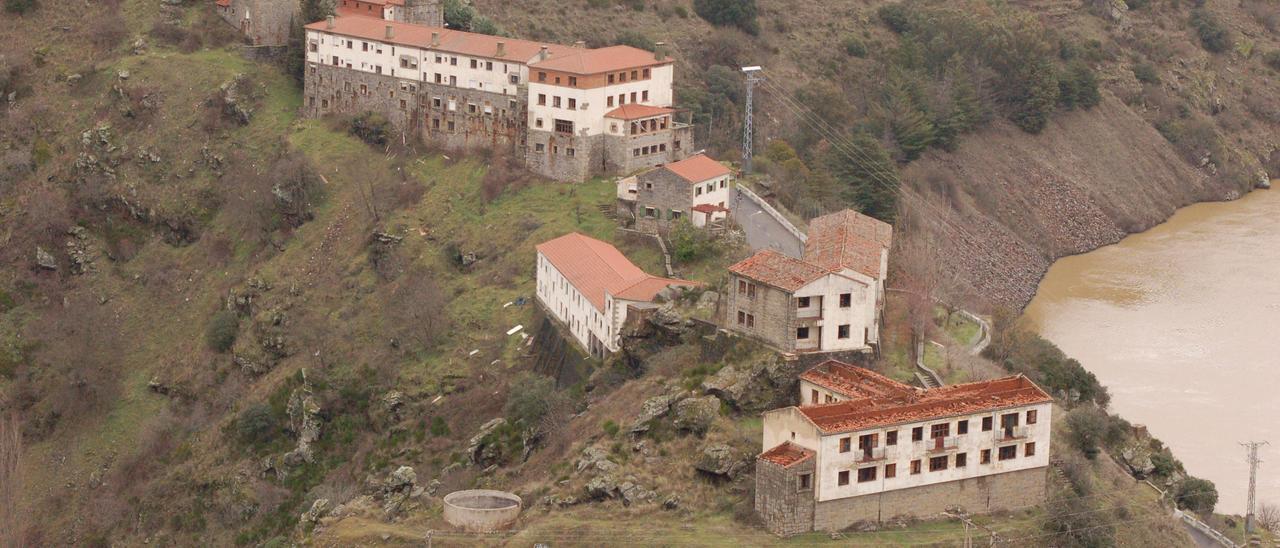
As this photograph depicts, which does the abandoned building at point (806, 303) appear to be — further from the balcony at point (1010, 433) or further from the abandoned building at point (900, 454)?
the balcony at point (1010, 433)

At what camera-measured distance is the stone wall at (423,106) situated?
82188mm

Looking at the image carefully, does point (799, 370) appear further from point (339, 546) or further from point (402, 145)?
point (402, 145)

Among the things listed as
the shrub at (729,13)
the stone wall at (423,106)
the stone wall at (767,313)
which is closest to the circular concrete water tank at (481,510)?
the stone wall at (767,313)

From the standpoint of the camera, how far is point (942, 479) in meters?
54.8

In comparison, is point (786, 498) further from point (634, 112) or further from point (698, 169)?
point (634, 112)

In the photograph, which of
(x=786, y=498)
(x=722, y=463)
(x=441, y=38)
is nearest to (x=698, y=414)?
(x=722, y=463)

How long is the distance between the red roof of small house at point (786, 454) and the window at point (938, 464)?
335 cm

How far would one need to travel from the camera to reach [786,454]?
5384 centimetres

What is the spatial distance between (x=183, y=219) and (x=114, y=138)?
5.89 metres

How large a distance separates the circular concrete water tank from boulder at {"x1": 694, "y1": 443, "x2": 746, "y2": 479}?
4.97 metres

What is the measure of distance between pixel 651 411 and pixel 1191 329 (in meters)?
36.0

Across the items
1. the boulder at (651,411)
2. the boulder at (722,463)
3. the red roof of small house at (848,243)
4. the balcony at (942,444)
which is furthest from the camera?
the red roof of small house at (848,243)

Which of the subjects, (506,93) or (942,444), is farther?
(506,93)

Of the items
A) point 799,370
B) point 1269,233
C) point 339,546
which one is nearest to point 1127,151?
point 1269,233
